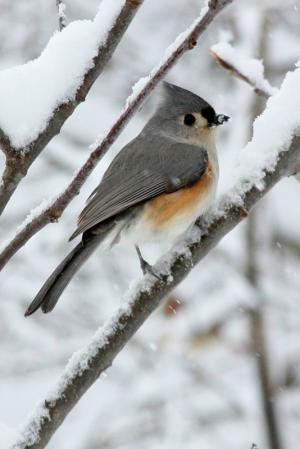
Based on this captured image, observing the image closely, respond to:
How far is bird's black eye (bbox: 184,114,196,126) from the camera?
3307 millimetres

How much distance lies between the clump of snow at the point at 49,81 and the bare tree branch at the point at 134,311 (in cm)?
53

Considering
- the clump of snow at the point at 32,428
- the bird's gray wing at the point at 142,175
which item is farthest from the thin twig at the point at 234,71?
the clump of snow at the point at 32,428

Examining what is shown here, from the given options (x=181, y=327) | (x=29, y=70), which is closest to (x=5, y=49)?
(x=181, y=327)

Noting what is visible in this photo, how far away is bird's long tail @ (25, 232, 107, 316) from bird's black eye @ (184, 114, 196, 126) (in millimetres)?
753

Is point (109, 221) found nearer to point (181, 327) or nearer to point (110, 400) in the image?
point (181, 327)

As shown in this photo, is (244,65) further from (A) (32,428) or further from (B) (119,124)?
(A) (32,428)

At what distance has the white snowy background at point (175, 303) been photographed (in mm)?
5598

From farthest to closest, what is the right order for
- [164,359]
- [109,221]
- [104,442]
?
[164,359]
[104,442]
[109,221]

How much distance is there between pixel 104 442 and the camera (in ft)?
17.5

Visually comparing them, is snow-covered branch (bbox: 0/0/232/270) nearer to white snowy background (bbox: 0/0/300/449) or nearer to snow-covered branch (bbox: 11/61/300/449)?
snow-covered branch (bbox: 11/61/300/449)

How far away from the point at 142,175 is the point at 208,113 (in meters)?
0.49

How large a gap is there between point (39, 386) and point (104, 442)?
1.82 meters

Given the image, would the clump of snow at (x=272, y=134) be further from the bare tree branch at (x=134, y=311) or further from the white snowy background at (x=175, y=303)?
the white snowy background at (x=175, y=303)

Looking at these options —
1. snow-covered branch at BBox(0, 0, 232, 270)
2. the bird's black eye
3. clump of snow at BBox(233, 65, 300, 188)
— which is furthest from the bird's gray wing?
snow-covered branch at BBox(0, 0, 232, 270)
